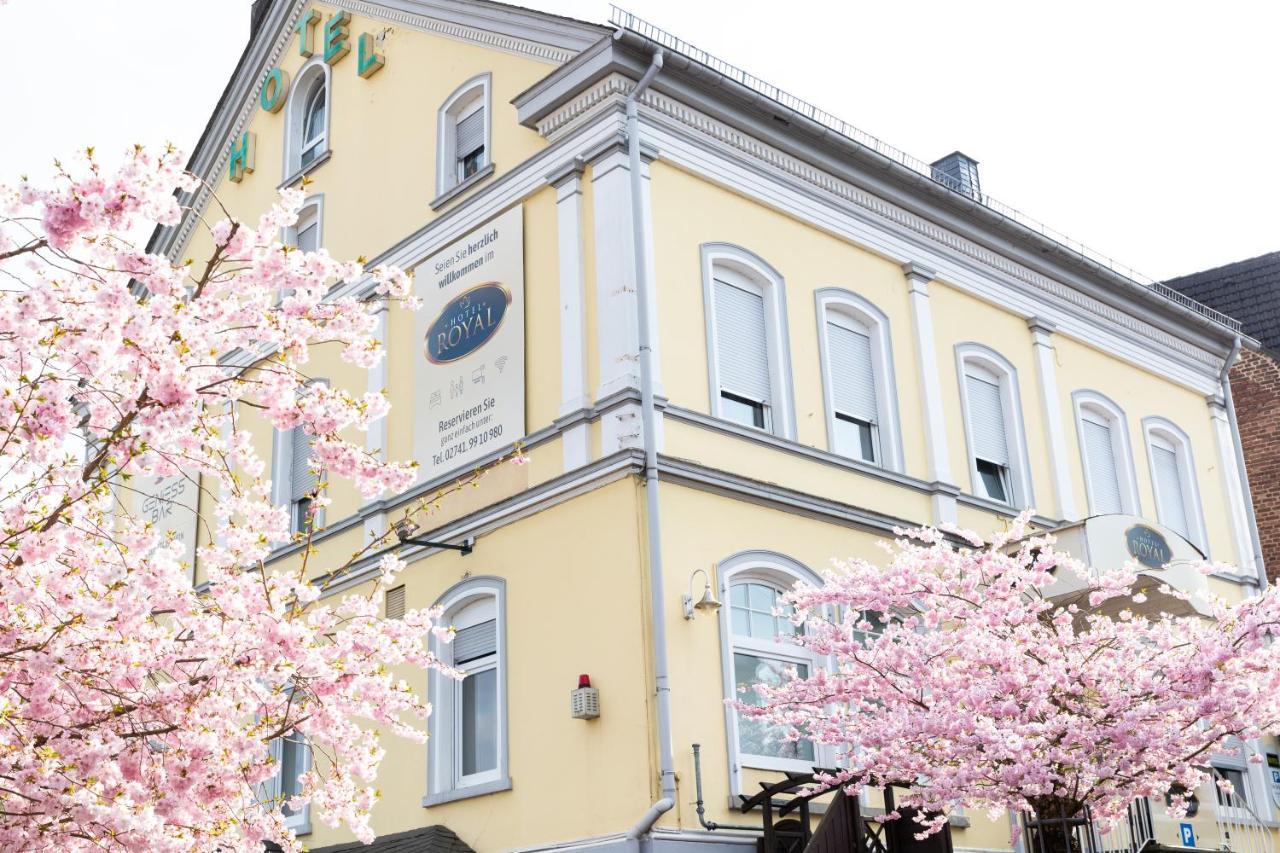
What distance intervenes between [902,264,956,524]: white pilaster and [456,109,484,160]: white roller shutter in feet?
17.4

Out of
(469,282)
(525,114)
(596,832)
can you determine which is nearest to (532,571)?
(596,832)

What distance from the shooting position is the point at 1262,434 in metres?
25.8

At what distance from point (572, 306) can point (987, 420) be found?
6310 mm

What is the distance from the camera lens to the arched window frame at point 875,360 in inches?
643

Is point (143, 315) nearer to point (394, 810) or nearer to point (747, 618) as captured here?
point (747, 618)

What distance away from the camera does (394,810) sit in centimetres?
1529

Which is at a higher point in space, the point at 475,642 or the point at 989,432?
the point at 989,432

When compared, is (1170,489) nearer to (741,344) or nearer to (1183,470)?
(1183,470)

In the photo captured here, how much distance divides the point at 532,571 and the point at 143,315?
287 inches

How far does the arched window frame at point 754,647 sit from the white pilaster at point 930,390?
2.80 metres

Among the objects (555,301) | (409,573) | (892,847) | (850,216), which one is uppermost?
(850,216)

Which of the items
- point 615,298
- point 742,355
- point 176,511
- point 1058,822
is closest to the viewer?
point 1058,822

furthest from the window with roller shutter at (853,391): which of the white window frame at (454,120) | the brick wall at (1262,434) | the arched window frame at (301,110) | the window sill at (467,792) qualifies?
the brick wall at (1262,434)

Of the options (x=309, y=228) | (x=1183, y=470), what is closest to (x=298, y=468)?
(x=309, y=228)
